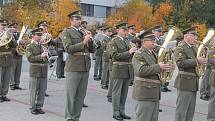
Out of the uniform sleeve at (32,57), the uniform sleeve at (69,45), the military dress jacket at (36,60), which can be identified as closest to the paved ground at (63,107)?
the military dress jacket at (36,60)

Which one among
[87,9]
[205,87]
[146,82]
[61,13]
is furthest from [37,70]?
[87,9]

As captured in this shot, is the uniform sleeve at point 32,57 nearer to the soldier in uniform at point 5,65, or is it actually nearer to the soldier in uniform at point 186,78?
the soldier in uniform at point 5,65

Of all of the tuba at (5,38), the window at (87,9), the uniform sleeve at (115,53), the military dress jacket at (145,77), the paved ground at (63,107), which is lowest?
the paved ground at (63,107)

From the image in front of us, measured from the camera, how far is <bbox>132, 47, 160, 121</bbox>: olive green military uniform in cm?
684

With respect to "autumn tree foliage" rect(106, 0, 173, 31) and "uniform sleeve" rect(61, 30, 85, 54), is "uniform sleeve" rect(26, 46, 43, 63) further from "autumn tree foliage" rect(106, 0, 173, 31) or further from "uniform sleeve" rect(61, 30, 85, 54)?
"autumn tree foliage" rect(106, 0, 173, 31)

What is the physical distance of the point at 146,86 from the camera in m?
6.93

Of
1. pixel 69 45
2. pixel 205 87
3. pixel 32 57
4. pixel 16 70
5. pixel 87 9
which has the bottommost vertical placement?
pixel 205 87

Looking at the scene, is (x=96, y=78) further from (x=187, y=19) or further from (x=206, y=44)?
(x=187, y=19)

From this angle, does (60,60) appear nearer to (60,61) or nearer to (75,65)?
(60,61)

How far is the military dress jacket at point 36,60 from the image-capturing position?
961 centimetres

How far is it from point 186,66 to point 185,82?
0.34 m

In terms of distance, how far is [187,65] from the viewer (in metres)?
7.89

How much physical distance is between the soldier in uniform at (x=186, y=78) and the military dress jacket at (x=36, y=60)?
126 inches

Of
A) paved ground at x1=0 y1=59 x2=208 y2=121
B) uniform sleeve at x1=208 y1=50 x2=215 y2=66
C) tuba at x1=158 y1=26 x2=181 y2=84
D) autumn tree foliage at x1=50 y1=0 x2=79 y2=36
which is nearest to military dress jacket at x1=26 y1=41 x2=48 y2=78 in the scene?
paved ground at x1=0 y1=59 x2=208 y2=121
